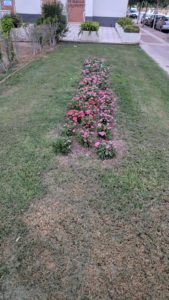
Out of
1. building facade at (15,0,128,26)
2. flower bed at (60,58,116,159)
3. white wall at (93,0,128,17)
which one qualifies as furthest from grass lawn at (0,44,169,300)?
white wall at (93,0,128,17)

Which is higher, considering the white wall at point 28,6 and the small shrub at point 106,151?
the white wall at point 28,6

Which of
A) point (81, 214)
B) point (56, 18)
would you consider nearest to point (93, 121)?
point (81, 214)

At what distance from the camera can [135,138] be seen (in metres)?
3.65

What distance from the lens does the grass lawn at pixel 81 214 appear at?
5.88 feet

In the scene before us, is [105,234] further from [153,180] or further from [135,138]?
[135,138]

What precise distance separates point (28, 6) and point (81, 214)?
Result: 59.4 feet

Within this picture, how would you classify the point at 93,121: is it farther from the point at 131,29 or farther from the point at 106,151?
the point at 131,29

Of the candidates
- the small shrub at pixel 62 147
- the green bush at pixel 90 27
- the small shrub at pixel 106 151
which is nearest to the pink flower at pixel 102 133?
the small shrub at pixel 106 151

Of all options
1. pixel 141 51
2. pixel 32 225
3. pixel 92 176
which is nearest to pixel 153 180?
pixel 92 176

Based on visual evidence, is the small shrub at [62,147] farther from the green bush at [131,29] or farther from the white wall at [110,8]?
the white wall at [110,8]

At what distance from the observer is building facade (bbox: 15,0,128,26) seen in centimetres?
1622

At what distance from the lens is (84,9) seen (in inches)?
646

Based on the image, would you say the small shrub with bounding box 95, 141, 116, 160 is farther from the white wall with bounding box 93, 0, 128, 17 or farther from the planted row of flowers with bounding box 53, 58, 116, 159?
the white wall with bounding box 93, 0, 128, 17

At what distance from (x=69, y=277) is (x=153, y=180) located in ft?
5.01
